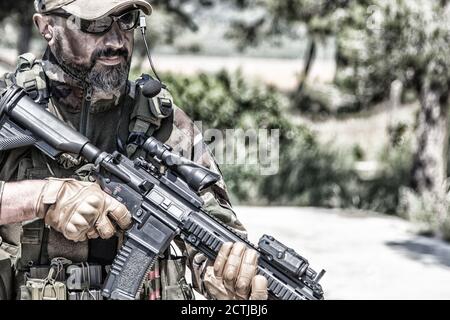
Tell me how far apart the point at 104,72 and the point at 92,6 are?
0.21 m

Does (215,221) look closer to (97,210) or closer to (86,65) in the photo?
(97,210)

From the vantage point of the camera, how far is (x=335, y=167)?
34.5ft

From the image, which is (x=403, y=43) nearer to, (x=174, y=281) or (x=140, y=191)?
(x=174, y=281)

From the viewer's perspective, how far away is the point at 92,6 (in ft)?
8.33

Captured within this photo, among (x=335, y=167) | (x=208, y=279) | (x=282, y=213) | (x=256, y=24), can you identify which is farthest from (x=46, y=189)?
(x=256, y=24)

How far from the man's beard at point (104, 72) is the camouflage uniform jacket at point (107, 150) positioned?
40mm

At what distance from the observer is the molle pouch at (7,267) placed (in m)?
2.64

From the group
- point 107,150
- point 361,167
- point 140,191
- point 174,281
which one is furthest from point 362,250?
point 140,191

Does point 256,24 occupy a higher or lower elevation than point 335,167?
higher

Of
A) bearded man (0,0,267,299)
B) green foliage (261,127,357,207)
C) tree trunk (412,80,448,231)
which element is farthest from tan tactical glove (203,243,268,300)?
green foliage (261,127,357,207)

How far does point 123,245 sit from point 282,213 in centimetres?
681

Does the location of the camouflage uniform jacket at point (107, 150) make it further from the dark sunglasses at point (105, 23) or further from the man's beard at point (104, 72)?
the dark sunglasses at point (105, 23)

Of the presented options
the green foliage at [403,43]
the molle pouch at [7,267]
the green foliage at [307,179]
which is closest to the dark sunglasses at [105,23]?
the molle pouch at [7,267]
